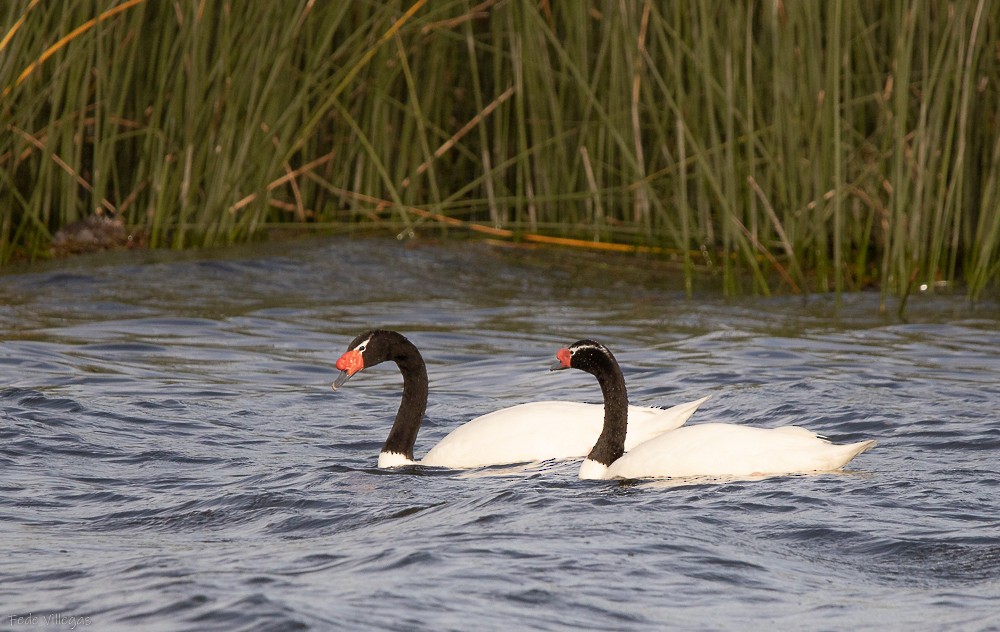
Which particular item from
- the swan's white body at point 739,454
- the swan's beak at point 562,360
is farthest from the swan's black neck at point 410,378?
the swan's white body at point 739,454

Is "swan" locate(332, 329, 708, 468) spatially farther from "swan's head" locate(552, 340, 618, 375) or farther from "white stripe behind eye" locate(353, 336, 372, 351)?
"swan's head" locate(552, 340, 618, 375)

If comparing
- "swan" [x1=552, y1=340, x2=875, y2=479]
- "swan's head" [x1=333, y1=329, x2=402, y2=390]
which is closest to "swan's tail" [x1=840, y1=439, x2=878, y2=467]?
"swan" [x1=552, y1=340, x2=875, y2=479]

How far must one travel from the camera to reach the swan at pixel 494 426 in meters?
6.30

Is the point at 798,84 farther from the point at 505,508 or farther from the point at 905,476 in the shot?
the point at 505,508

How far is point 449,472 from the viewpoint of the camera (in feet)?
20.7

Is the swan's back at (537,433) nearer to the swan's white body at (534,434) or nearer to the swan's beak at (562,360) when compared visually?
the swan's white body at (534,434)

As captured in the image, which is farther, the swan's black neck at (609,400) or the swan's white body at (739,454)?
the swan's black neck at (609,400)

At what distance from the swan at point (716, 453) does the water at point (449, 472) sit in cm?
10

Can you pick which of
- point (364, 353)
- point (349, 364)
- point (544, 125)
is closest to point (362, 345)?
point (364, 353)

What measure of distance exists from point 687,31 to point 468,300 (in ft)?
8.16

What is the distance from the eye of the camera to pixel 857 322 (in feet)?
32.0

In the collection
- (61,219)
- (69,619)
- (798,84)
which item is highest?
(798,84)

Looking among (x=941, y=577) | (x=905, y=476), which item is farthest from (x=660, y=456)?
(x=941, y=577)

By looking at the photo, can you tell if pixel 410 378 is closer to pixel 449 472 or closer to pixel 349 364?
pixel 349 364
